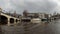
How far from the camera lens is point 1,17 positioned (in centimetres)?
4450

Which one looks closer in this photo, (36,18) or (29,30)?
(29,30)

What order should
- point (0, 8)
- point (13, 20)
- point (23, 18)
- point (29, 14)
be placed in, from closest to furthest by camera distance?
point (0, 8) → point (13, 20) → point (23, 18) → point (29, 14)

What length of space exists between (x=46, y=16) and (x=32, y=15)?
8.18 metres

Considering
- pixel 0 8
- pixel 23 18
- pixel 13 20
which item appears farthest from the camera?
pixel 23 18

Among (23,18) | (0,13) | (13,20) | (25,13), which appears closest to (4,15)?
(0,13)

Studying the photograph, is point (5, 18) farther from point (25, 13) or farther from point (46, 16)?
point (46, 16)

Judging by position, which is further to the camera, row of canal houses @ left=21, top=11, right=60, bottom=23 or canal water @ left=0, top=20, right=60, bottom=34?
row of canal houses @ left=21, top=11, right=60, bottom=23

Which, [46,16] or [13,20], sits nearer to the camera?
[13,20]

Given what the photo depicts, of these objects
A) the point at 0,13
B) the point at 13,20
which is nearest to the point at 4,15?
the point at 0,13

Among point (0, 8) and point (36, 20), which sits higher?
point (0, 8)

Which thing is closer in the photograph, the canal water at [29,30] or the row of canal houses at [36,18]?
the canal water at [29,30]

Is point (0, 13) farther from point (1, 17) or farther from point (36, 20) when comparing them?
point (36, 20)

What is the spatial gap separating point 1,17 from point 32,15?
22215 mm

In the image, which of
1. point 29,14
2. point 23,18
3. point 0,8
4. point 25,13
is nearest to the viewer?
point 0,8
